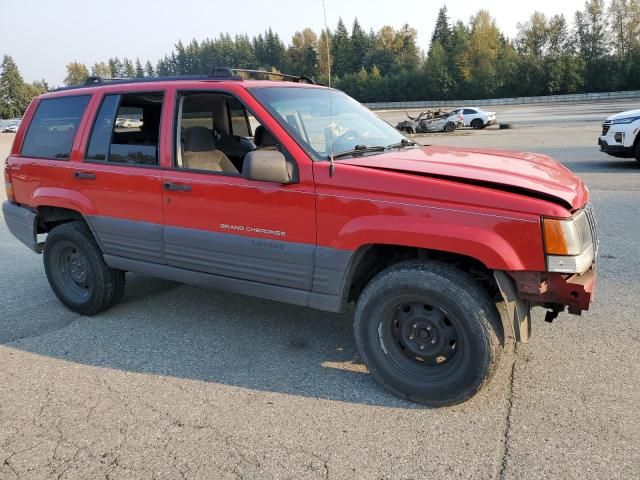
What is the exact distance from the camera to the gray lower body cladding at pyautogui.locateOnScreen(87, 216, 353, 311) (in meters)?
3.37

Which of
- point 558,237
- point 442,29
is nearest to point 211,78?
point 558,237

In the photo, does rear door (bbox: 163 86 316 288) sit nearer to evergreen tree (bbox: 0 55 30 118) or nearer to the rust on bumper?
the rust on bumper

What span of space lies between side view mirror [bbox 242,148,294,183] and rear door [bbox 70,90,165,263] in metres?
1.01

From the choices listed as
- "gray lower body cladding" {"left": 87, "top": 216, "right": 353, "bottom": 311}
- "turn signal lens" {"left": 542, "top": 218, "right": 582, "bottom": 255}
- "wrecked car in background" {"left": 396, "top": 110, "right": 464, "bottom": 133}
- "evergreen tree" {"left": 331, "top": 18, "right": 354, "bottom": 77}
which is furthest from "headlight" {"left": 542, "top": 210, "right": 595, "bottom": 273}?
"evergreen tree" {"left": 331, "top": 18, "right": 354, "bottom": 77}

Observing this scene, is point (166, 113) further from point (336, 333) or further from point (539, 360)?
point (539, 360)

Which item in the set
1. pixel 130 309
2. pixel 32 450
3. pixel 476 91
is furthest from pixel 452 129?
pixel 476 91

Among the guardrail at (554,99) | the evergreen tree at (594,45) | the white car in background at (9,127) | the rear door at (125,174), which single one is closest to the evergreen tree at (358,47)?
the guardrail at (554,99)

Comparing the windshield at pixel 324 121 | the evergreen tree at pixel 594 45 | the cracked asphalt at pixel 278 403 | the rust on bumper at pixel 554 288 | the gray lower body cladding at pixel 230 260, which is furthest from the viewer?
the evergreen tree at pixel 594 45

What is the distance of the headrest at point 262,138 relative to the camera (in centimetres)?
367

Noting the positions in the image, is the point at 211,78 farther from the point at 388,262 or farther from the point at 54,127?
the point at 388,262

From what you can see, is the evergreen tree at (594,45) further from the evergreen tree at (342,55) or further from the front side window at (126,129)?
the front side window at (126,129)

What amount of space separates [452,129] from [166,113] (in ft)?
97.5

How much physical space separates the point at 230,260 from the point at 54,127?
7.72 feet

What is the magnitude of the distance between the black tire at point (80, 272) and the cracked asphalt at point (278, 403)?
16 centimetres
